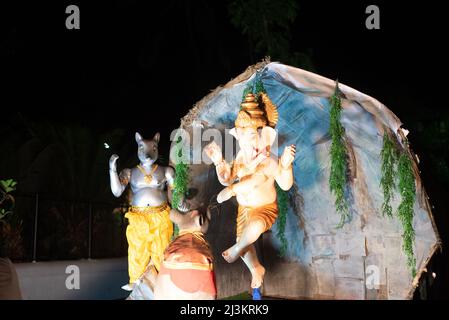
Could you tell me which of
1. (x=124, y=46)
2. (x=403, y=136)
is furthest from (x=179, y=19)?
(x=403, y=136)

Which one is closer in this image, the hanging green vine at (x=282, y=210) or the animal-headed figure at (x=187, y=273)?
the animal-headed figure at (x=187, y=273)

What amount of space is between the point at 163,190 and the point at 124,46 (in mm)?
7179

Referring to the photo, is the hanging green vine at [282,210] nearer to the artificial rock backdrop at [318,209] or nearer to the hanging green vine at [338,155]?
the artificial rock backdrop at [318,209]

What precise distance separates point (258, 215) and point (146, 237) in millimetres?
1480

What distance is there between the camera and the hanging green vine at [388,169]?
4352mm

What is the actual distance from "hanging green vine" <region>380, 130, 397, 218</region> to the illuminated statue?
837mm

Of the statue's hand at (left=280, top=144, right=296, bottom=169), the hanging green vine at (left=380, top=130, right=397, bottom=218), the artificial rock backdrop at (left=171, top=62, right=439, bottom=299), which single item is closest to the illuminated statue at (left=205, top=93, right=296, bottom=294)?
the statue's hand at (left=280, top=144, right=296, bottom=169)

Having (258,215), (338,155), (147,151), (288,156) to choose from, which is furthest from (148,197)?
(338,155)

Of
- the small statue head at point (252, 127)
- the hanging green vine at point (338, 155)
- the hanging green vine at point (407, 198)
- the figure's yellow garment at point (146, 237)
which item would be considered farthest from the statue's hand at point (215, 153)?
the hanging green vine at point (407, 198)

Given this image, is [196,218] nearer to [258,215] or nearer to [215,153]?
[258,215]

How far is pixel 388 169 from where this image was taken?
454cm

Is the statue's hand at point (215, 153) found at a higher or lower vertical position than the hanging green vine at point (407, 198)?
higher

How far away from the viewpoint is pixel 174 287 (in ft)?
12.1

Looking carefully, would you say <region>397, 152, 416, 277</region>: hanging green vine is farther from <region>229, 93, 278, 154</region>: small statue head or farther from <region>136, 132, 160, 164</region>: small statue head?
<region>136, 132, 160, 164</region>: small statue head
